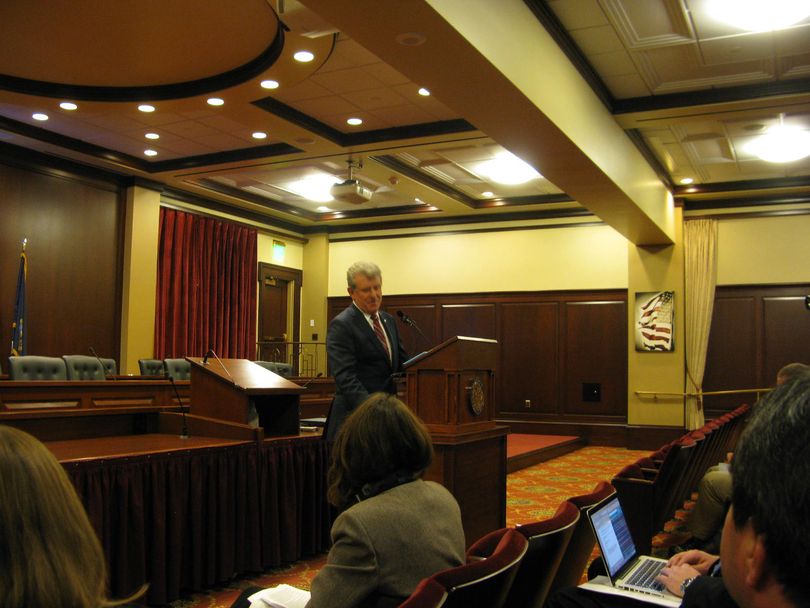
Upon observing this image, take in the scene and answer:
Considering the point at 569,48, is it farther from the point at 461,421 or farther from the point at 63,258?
the point at 63,258

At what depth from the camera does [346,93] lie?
23.9ft

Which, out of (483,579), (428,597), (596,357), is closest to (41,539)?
(428,597)

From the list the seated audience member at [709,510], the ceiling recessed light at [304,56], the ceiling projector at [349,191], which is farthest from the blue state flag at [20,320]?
the seated audience member at [709,510]

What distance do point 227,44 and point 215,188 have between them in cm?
535

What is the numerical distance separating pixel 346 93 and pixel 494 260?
19.5 ft

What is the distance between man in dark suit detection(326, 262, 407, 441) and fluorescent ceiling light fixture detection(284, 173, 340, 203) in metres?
6.68

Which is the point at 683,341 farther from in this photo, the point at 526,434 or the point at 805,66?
the point at 805,66

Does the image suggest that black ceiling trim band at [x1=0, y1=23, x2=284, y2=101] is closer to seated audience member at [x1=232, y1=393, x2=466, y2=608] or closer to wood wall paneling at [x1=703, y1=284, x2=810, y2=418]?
seated audience member at [x1=232, y1=393, x2=466, y2=608]

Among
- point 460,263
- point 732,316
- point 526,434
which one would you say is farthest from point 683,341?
point 460,263

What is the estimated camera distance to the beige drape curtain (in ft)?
35.1

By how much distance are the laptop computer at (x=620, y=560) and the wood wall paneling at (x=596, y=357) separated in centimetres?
959

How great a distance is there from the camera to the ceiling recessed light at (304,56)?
237 inches

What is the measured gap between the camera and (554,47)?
587cm

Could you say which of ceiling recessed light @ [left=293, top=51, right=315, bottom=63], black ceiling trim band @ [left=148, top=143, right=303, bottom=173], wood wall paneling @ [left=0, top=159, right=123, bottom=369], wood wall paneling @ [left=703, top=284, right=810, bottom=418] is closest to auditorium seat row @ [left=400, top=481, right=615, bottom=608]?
ceiling recessed light @ [left=293, top=51, right=315, bottom=63]
